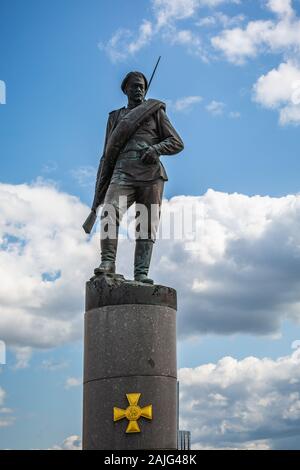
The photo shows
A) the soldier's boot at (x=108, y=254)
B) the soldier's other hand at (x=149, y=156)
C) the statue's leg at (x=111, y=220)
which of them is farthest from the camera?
the soldier's other hand at (x=149, y=156)

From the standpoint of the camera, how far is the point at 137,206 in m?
14.3

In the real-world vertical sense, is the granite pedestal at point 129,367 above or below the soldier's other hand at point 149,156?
below

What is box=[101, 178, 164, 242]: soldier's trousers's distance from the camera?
13.9 meters

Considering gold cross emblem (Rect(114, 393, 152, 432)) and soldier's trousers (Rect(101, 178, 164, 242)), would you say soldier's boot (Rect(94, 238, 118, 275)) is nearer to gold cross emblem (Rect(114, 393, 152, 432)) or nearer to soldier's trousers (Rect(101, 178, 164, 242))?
soldier's trousers (Rect(101, 178, 164, 242))

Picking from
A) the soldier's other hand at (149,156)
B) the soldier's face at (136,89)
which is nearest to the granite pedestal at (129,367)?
the soldier's other hand at (149,156)

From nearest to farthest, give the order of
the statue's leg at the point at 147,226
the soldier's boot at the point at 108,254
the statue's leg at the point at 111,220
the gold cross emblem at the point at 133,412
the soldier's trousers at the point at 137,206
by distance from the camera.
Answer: the gold cross emblem at the point at 133,412
the soldier's boot at the point at 108,254
the statue's leg at the point at 111,220
the statue's leg at the point at 147,226
the soldier's trousers at the point at 137,206

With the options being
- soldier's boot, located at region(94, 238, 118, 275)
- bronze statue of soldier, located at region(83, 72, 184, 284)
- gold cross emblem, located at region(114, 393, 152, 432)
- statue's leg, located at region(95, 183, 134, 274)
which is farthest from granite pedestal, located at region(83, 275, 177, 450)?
bronze statue of soldier, located at region(83, 72, 184, 284)

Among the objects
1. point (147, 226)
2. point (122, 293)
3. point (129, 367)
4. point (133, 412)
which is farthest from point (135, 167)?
point (133, 412)

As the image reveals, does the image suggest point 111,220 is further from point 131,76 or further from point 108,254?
point 131,76

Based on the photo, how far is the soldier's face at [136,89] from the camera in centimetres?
1473

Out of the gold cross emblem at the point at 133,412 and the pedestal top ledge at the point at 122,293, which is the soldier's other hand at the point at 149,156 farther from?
the gold cross emblem at the point at 133,412

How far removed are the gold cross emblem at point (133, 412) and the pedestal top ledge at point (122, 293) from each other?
5.16 ft

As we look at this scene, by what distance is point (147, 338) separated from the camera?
1253 centimetres
